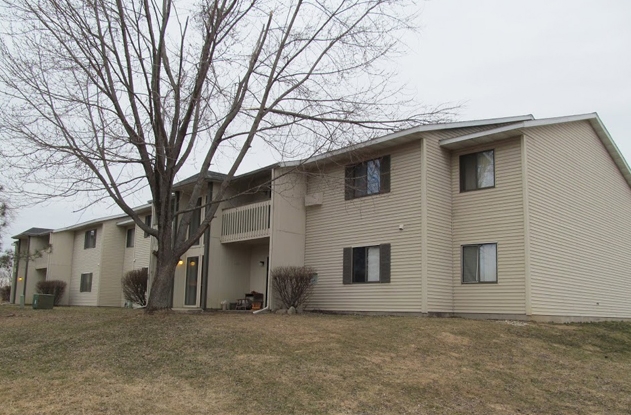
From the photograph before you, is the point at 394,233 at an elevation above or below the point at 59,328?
above

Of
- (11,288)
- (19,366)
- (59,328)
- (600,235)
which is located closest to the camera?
(19,366)

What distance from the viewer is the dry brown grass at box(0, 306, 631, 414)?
802 centimetres

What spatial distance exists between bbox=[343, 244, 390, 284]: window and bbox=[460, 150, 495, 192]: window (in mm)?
2949

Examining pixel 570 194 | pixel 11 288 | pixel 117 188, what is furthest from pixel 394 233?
pixel 11 288

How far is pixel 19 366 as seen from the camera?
976 cm

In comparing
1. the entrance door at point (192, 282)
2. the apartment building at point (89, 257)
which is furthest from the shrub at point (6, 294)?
the entrance door at point (192, 282)

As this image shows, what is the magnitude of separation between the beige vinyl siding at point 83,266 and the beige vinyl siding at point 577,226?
25.1 metres

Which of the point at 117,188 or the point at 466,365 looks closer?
the point at 466,365

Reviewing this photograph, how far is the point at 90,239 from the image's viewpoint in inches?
1361

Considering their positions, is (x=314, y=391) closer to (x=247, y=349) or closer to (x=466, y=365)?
(x=247, y=349)

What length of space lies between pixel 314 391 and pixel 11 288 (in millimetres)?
38856

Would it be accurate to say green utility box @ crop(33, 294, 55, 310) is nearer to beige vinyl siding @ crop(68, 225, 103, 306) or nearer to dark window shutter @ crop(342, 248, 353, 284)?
beige vinyl siding @ crop(68, 225, 103, 306)

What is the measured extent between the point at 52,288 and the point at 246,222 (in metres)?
19.6

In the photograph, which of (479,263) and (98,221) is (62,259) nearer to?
(98,221)
